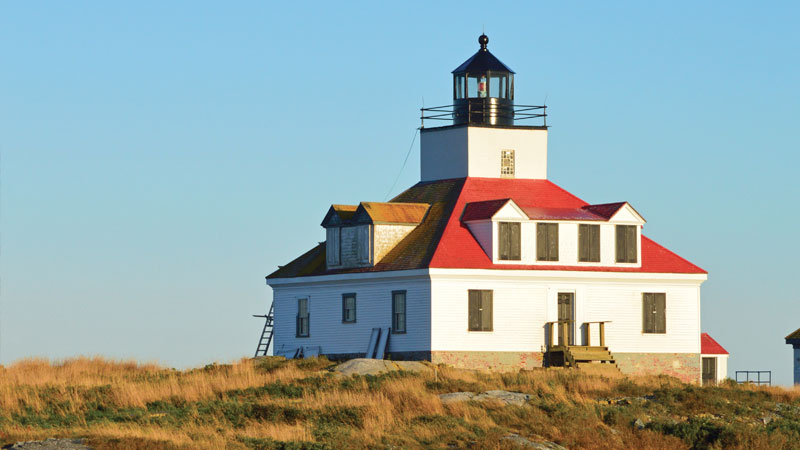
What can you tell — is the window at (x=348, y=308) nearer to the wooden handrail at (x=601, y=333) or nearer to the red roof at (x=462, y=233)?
the red roof at (x=462, y=233)

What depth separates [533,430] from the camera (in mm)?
34125

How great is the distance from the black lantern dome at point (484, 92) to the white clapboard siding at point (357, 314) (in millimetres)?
8547

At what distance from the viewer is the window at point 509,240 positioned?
50.0 meters

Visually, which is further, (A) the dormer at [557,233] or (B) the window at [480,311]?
(A) the dormer at [557,233]

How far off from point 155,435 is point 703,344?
140ft

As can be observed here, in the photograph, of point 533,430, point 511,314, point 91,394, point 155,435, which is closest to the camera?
point 155,435

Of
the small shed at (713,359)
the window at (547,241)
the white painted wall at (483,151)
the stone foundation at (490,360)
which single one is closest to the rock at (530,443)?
the stone foundation at (490,360)

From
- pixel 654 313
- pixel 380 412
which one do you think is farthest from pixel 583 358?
pixel 380 412

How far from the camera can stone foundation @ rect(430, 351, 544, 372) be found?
48.2 meters

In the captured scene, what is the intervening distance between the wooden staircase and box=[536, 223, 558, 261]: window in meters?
3.34

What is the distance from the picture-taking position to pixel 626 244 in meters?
52.0

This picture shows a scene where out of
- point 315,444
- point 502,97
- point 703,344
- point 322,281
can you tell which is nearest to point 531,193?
point 502,97

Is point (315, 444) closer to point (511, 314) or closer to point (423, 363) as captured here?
point (423, 363)

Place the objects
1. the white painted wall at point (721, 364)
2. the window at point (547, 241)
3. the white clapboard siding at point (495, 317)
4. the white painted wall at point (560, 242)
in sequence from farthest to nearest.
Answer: the white painted wall at point (721, 364)
the window at point (547, 241)
the white painted wall at point (560, 242)
the white clapboard siding at point (495, 317)
